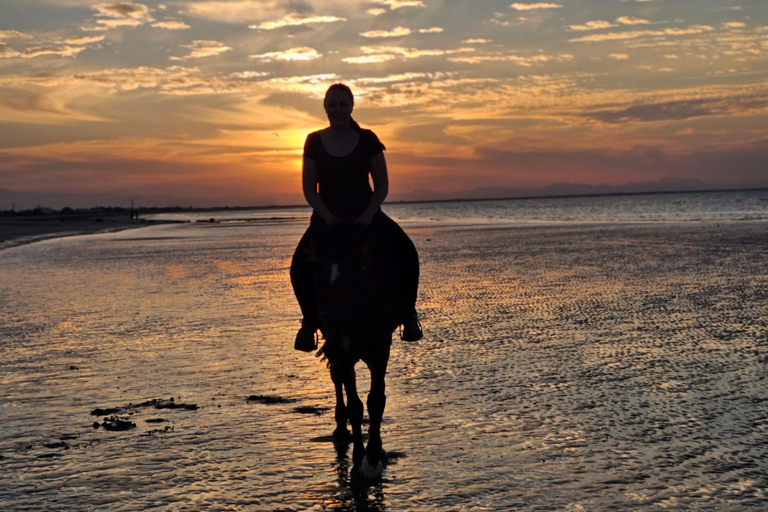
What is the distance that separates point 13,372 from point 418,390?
16.9 feet

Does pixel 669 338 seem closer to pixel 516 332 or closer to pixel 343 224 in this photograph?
pixel 516 332

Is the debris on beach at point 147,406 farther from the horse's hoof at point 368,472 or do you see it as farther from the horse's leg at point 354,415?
the horse's hoof at point 368,472

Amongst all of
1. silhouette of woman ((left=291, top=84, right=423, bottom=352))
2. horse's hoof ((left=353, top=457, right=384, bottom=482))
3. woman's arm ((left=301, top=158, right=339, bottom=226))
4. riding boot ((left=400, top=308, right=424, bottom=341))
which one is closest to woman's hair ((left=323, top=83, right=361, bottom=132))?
silhouette of woman ((left=291, top=84, right=423, bottom=352))

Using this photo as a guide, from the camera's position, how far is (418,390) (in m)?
8.42

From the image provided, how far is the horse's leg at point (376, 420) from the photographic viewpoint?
18.9 feet

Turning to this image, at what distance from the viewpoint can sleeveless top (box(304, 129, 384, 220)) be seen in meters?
6.07

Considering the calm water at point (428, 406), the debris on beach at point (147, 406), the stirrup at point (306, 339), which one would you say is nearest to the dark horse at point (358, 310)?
the calm water at point (428, 406)

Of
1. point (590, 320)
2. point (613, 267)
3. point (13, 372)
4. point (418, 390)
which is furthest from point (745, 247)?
point (13, 372)

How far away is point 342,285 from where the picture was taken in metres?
5.43

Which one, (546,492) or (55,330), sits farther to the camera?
(55,330)

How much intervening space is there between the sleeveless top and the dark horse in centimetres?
33

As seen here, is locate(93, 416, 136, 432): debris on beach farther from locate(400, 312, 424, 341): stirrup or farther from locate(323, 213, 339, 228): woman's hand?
locate(323, 213, 339, 228): woman's hand

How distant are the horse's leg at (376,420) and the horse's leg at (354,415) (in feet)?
0.24

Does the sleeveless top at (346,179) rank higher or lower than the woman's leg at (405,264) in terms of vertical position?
higher
